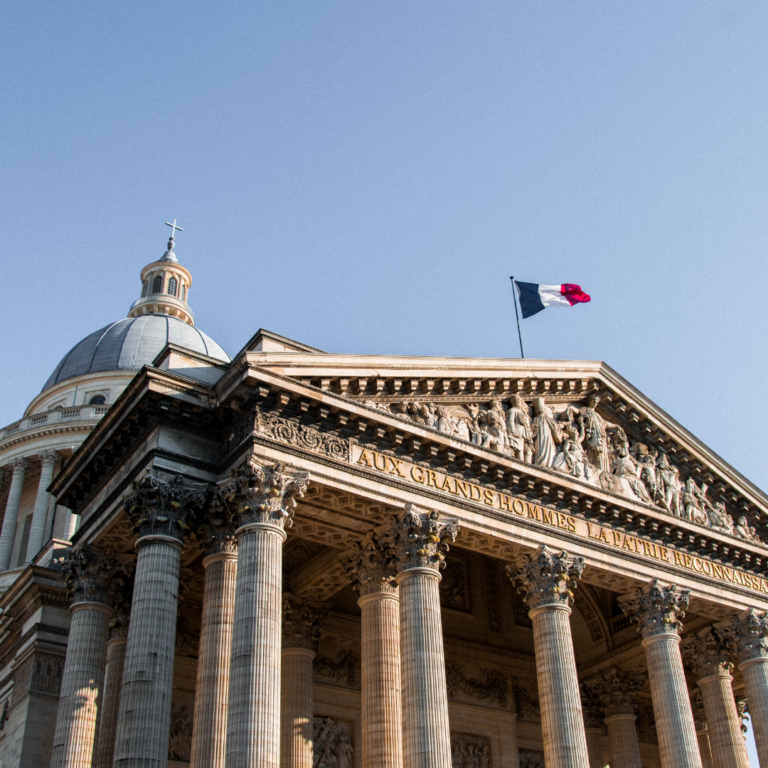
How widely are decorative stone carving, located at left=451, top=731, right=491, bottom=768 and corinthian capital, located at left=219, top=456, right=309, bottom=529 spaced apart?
13103 millimetres

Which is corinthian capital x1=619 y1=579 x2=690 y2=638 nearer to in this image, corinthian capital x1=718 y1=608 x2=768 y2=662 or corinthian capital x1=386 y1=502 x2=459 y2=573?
corinthian capital x1=718 y1=608 x2=768 y2=662

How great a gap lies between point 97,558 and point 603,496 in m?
13.9

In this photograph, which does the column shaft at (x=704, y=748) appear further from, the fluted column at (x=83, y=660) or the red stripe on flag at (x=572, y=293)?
the fluted column at (x=83, y=660)

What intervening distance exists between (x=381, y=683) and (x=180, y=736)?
6.62m

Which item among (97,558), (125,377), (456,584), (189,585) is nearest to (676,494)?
(456,584)

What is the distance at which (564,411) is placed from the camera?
29.2 metres

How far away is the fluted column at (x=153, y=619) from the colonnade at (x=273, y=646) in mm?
28

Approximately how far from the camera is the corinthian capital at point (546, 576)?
2527 centimetres

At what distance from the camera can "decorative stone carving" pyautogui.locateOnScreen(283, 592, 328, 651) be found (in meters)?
27.0

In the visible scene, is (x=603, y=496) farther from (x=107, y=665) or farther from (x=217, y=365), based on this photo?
(x=107, y=665)

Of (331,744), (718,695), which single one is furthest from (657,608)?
(331,744)

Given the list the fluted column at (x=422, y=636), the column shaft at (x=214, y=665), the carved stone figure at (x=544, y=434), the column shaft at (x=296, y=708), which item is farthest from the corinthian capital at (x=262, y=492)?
the carved stone figure at (x=544, y=434)

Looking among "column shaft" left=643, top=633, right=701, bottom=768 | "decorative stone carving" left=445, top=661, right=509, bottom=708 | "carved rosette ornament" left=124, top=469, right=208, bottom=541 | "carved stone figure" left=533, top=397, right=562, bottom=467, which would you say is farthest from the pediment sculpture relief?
"decorative stone carving" left=445, top=661, right=509, bottom=708

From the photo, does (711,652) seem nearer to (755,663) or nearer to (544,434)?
(755,663)
